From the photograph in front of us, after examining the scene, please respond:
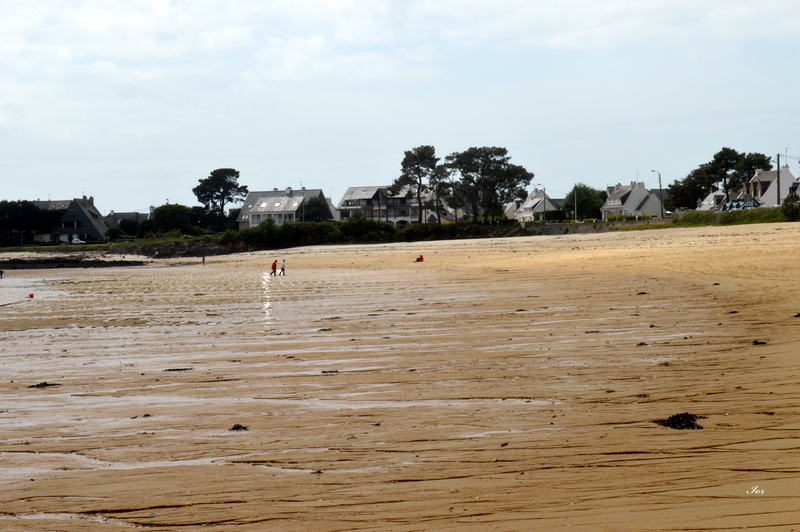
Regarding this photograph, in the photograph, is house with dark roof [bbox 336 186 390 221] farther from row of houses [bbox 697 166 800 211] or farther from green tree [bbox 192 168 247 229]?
row of houses [bbox 697 166 800 211]

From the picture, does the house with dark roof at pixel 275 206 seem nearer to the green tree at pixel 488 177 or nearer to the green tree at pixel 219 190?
the green tree at pixel 219 190

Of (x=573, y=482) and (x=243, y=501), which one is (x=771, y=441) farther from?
(x=243, y=501)

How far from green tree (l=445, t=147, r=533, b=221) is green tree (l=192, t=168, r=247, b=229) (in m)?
36.0

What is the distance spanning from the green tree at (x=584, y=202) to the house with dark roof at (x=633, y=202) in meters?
2.21

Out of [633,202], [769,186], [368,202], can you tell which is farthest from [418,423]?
[633,202]

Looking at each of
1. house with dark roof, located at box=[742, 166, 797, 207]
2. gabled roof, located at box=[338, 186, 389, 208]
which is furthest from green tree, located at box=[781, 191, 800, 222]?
gabled roof, located at box=[338, 186, 389, 208]

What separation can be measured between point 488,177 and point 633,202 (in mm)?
38454

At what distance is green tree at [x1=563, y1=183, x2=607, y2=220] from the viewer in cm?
10665

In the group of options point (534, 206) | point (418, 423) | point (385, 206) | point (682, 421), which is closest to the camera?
point (682, 421)

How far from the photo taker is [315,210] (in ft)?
317

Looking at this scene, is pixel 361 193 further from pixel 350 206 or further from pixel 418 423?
pixel 418 423

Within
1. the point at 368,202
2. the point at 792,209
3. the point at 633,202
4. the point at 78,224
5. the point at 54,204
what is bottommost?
the point at 792,209

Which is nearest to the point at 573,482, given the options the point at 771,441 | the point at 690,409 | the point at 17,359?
the point at 771,441

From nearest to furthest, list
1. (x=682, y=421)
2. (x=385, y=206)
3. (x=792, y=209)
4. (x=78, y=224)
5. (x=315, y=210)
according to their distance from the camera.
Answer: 1. (x=682, y=421)
2. (x=792, y=209)
3. (x=315, y=210)
4. (x=78, y=224)
5. (x=385, y=206)
